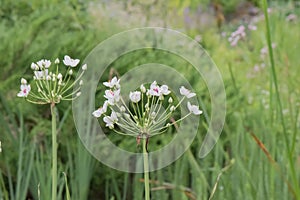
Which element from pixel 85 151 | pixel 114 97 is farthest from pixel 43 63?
pixel 85 151

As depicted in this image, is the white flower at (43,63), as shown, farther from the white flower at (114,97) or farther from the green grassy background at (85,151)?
the green grassy background at (85,151)

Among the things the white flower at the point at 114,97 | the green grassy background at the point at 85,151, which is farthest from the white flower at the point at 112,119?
the green grassy background at the point at 85,151

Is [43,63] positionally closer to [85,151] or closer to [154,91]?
[154,91]

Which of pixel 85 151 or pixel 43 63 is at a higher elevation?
pixel 43 63

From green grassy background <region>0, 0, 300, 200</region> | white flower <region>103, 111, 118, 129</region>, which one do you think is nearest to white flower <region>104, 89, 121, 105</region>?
white flower <region>103, 111, 118, 129</region>

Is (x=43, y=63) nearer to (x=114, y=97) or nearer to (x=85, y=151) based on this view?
(x=114, y=97)

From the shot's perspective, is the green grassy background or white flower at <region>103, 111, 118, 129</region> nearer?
white flower at <region>103, 111, 118, 129</region>

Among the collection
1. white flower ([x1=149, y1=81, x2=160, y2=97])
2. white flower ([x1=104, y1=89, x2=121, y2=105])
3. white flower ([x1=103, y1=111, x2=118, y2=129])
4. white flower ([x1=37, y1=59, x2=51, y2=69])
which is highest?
white flower ([x1=37, y1=59, x2=51, y2=69])

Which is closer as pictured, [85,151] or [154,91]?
[154,91]

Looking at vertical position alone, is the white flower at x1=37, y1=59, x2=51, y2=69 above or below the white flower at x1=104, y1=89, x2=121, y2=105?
above

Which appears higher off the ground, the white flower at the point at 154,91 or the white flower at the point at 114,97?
the white flower at the point at 154,91

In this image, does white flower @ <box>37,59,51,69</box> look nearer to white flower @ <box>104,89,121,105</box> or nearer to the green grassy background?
white flower @ <box>104,89,121,105</box>

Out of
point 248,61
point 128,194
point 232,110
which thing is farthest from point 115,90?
point 248,61
